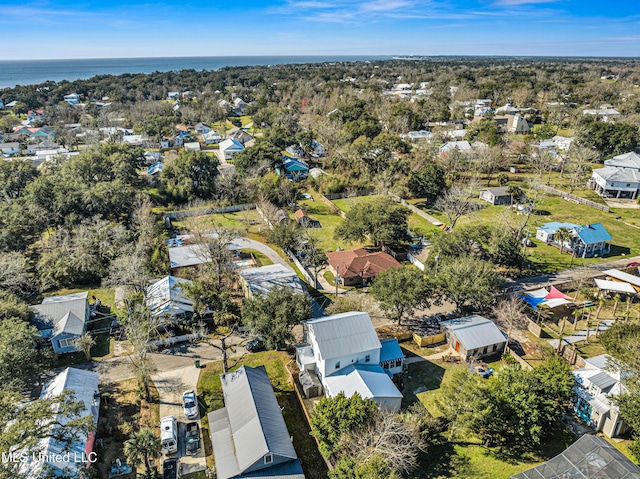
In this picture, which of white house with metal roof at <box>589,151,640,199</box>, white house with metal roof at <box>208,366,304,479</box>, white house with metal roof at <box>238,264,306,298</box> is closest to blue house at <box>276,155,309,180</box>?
white house with metal roof at <box>238,264,306,298</box>

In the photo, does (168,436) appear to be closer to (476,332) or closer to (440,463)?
(440,463)

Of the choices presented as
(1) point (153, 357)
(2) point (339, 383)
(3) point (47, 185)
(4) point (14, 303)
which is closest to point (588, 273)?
(2) point (339, 383)

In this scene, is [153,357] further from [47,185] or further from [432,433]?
[47,185]

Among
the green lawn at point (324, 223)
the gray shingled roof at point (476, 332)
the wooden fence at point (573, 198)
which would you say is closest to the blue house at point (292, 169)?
the green lawn at point (324, 223)

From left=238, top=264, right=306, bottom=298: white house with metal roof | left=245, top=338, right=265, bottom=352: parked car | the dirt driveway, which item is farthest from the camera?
left=238, top=264, right=306, bottom=298: white house with metal roof

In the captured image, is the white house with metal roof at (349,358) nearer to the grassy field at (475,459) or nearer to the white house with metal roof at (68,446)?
the grassy field at (475,459)

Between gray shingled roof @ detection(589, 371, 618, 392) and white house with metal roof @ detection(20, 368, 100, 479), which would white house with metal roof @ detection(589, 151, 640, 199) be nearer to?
gray shingled roof @ detection(589, 371, 618, 392)
